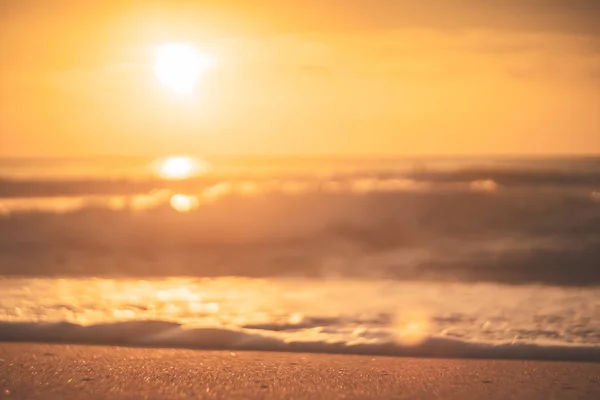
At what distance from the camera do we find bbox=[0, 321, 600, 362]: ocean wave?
2.55 metres

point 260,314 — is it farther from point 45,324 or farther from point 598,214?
point 598,214

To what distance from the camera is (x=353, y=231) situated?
23.1ft

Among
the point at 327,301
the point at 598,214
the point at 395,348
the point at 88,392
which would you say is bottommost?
the point at 88,392

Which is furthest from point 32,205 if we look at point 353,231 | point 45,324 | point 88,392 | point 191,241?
point 88,392

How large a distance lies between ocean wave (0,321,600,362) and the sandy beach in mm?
90

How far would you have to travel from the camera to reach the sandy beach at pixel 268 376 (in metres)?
2.11

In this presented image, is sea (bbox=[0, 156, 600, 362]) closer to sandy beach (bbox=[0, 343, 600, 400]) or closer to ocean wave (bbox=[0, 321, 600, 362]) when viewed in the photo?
ocean wave (bbox=[0, 321, 600, 362])

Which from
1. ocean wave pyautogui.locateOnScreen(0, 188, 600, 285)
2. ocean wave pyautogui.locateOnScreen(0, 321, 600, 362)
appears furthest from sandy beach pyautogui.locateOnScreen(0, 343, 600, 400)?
ocean wave pyautogui.locateOnScreen(0, 188, 600, 285)

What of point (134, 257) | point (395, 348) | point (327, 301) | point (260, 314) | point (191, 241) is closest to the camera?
point (395, 348)

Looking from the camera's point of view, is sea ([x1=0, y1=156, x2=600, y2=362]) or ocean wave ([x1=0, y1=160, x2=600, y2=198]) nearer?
sea ([x1=0, y1=156, x2=600, y2=362])

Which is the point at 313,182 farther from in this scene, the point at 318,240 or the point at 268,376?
the point at 268,376

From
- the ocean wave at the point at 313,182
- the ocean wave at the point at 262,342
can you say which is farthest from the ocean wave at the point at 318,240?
the ocean wave at the point at 313,182

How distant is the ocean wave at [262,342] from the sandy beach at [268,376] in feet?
0.30

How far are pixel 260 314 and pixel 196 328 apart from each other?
1.50ft
